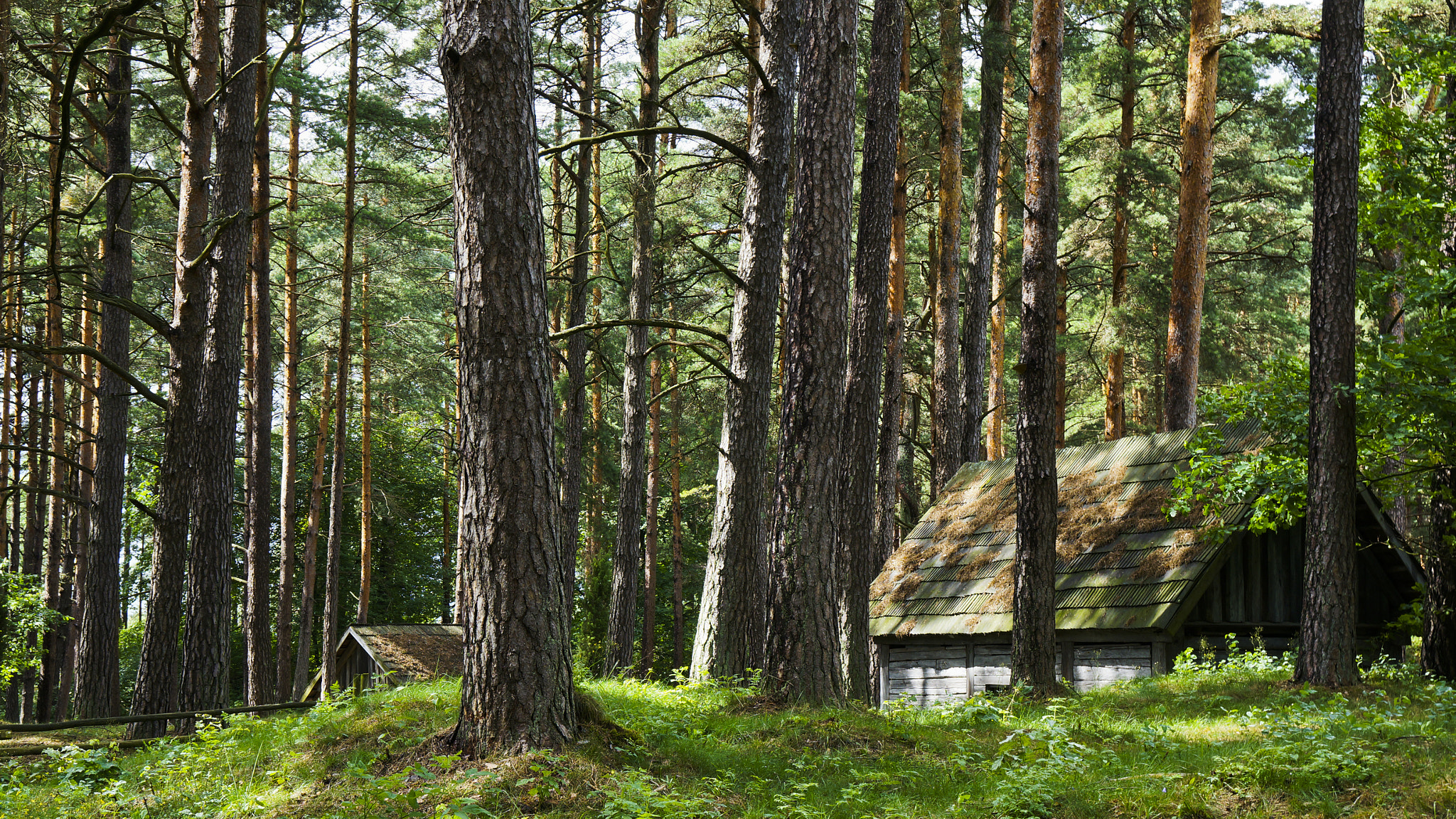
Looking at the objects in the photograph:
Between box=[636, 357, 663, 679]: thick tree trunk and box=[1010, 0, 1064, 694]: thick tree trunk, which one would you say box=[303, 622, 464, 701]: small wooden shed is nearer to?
box=[636, 357, 663, 679]: thick tree trunk

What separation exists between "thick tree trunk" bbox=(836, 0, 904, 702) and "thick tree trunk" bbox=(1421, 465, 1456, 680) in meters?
6.16

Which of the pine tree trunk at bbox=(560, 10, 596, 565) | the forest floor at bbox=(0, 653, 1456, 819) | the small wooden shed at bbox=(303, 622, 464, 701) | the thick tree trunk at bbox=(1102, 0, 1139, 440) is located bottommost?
the small wooden shed at bbox=(303, 622, 464, 701)

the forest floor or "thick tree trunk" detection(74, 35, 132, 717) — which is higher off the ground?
"thick tree trunk" detection(74, 35, 132, 717)

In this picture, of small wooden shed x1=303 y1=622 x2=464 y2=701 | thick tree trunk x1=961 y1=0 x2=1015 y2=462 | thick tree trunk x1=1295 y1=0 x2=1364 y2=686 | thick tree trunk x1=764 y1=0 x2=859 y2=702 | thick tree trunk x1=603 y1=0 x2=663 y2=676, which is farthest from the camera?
small wooden shed x1=303 y1=622 x2=464 y2=701

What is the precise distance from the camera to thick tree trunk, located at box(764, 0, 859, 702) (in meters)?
8.27

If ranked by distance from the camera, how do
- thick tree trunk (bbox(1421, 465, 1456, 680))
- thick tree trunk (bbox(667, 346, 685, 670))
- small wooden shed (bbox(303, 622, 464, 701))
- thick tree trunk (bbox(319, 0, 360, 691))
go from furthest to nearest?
thick tree trunk (bbox(667, 346, 685, 670))
thick tree trunk (bbox(319, 0, 360, 691))
small wooden shed (bbox(303, 622, 464, 701))
thick tree trunk (bbox(1421, 465, 1456, 680))

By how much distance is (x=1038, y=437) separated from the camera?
36.6 ft

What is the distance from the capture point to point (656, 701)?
→ 8.82m

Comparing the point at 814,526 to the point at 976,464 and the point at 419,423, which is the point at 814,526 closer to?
the point at 976,464

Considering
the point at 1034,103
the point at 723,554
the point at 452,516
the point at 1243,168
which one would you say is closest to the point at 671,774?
the point at 723,554


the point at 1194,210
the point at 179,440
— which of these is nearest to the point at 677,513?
the point at 1194,210

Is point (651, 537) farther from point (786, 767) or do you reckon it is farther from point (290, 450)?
point (786, 767)

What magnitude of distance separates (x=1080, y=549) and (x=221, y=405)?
11.0 meters

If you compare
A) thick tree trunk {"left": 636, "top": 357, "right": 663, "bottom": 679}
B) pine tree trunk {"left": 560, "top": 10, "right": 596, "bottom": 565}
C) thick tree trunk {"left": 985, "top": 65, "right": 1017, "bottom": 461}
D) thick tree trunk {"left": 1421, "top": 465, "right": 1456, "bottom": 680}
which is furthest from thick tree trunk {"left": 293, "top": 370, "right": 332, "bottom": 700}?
thick tree trunk {"left": 1421, "top": 465, "right": 1456, "bottom": 680}
